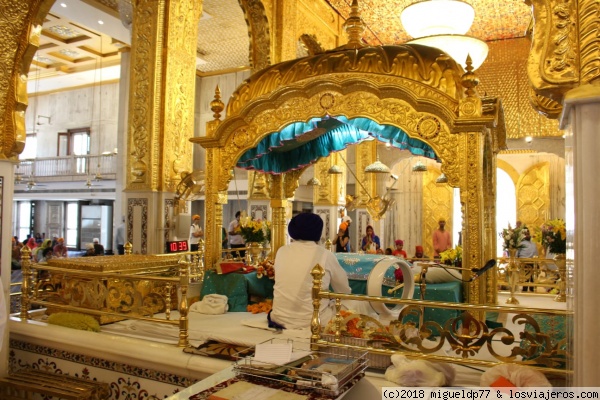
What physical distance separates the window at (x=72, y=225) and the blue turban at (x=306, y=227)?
19.1 m

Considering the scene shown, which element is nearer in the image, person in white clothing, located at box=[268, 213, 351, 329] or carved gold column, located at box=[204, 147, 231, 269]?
person in white clothing, located at box=[268, 213, 351, 329]

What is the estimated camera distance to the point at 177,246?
23.3ft

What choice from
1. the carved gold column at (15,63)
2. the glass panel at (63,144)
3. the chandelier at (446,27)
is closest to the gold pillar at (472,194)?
the chandelier at (446,27)

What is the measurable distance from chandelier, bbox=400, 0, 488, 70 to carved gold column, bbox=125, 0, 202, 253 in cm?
364

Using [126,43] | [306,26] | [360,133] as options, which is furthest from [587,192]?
[126,43]

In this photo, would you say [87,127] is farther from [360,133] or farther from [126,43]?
[360,133]

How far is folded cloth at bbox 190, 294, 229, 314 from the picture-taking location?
17.2 ft

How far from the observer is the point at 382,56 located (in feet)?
15.5

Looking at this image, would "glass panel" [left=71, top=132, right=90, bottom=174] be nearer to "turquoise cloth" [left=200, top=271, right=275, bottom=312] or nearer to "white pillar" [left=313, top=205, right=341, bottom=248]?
"white pillar" [left=313, top=205, right=341, bottom=248]

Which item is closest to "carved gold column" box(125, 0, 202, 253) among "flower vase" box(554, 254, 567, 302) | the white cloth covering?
the white cloth covering

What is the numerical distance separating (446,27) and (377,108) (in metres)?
3.89

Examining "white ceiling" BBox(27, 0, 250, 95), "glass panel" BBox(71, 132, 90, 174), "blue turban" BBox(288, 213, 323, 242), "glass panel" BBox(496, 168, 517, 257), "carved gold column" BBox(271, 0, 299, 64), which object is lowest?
"blue turban" BBox(288, 213, 323, 242)

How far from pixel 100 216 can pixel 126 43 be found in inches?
348

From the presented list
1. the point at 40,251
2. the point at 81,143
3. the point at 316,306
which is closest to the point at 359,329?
the point at 316,306
